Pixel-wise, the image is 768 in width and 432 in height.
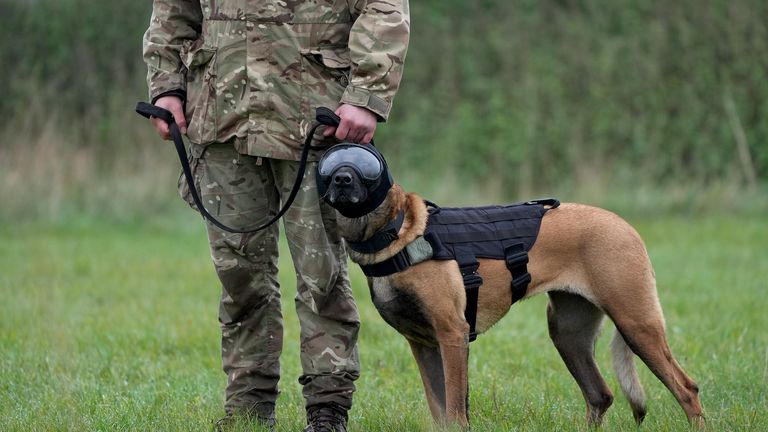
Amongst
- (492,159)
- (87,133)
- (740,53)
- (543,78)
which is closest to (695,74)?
(740,53)

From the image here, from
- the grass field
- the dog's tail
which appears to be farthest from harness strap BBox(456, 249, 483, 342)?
the dog's tail

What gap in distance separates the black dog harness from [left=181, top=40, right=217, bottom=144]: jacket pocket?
0.77 m

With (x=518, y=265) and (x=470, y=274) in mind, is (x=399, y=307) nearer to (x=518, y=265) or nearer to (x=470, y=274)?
(x=470, y=274)

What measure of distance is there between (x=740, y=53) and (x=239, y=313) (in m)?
12.2

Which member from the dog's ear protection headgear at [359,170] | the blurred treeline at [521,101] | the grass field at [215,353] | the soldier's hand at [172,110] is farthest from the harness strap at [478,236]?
the blurred treeline at [521,101]

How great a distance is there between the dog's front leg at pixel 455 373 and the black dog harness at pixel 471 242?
0.71 ft

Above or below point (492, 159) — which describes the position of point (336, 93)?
above

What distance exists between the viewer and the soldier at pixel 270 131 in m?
4.18

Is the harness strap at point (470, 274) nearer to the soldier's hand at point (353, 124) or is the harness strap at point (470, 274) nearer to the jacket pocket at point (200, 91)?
the soldier's hand at point (353, 124)

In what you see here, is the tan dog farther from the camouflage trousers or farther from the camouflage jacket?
the camouflage jacket

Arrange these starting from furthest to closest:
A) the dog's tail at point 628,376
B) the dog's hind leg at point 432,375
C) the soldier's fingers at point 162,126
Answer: the dog's tail at point 628,376, the dog's hind leg at point 432,375, the soldier's fingers at point 162,126

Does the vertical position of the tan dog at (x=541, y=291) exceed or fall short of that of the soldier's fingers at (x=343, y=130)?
it falls short

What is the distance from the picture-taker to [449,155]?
583 inches

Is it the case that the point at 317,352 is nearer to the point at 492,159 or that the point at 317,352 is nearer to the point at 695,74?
the point at 492,159
